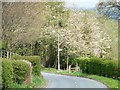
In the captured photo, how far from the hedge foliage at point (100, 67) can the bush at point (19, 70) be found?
16675 millimetres

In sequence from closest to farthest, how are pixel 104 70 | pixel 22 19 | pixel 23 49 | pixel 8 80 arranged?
pixel 8 80 < pixel 22 19 < pixel 104 70 < pixel 23 49

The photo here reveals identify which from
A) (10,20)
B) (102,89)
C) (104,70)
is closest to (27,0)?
(10,20)

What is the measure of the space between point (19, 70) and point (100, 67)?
22.8m

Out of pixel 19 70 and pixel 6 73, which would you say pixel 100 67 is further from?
pixel 6 73

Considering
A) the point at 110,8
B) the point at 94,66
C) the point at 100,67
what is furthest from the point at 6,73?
the point at 94,66

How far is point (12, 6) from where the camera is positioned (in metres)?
25.0

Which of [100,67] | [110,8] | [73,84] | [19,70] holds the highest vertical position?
[110,8]

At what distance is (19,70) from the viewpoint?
24.3 m

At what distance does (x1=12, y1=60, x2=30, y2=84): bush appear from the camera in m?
23.9

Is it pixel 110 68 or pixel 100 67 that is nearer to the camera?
pixel 110 68

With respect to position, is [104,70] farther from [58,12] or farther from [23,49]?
[58,12]

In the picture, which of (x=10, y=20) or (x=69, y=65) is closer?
(x=10, y=20)

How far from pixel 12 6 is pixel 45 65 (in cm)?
4411

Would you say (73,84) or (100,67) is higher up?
(100,67)
